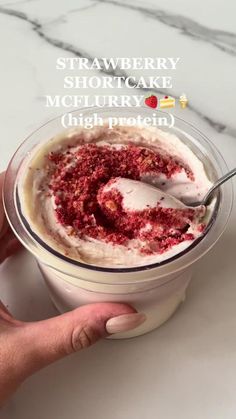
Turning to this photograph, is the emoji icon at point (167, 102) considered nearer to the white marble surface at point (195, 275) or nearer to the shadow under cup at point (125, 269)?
the white marble surface at point (195, 275)

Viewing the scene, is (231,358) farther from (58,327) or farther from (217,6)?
(217,6)

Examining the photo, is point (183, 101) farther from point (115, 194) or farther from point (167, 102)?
point (115, 194)

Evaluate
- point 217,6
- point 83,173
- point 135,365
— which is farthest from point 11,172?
point 217,6

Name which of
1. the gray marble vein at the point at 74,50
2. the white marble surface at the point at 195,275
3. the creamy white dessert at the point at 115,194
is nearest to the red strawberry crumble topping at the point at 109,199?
the creamy white dessert at the point at 115,194

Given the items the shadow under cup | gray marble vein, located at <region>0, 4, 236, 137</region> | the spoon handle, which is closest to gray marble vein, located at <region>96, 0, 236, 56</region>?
gray marble vein, located at <region>0, 4, 236, 137</region>

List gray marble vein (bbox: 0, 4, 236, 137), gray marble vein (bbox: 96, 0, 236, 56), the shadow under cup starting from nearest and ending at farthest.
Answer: the shadow under cup, gray marble vein (bbox: 0, 4, 236, 137), gray marble vein (bbox: 96, 0, 236, 56)

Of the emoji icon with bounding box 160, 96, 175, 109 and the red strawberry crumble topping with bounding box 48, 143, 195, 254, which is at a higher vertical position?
the emoji icon with bounding box 160, 96, 175, 109

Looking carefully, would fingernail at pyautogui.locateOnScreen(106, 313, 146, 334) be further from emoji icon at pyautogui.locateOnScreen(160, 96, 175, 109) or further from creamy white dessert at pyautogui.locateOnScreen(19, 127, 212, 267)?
emoji icon at pyautogui.locateOnScreen(160, 96, 175, 109)
